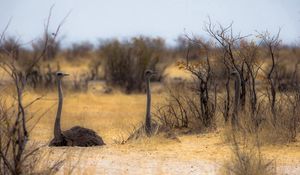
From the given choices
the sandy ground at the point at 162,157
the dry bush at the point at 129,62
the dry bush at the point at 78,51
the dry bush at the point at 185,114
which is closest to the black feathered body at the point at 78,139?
the sandy ground at the point at 162,157

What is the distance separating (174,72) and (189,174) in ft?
102

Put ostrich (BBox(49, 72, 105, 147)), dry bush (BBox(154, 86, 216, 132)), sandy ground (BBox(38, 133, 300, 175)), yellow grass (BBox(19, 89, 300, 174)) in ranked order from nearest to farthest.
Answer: sandy ground (BBox(38, 133, 300, 175)), yellow grass (BBox(19, 89, 300, 174)), ostrich (BBox(49, 72, 105, 147)), dry bush (BBox(154, 86, 216, 132))

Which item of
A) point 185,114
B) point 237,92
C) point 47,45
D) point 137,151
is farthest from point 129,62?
point 47,45

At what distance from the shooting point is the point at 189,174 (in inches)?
388

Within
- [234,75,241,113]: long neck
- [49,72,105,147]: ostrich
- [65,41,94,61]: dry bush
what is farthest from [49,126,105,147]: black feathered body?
[65,41,94,61]: dry bush

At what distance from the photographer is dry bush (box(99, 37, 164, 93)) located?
28.8 meters

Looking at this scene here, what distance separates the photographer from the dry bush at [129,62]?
28.8 metres

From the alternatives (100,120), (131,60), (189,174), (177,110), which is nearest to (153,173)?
(189,174)

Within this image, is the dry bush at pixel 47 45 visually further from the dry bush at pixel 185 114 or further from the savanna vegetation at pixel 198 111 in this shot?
the dry bush at pixel 185 114

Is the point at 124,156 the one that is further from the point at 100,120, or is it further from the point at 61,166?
the point at 100,120

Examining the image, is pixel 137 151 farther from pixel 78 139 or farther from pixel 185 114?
pixel 185 114

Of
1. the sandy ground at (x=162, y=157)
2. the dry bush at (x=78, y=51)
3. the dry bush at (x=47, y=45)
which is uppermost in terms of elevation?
the dry bush at (x=78, y=51)

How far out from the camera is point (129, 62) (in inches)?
1167

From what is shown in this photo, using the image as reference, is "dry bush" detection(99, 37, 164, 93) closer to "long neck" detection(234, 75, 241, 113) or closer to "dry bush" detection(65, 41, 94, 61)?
"long neck" detection(234, 75, 241, 113)
